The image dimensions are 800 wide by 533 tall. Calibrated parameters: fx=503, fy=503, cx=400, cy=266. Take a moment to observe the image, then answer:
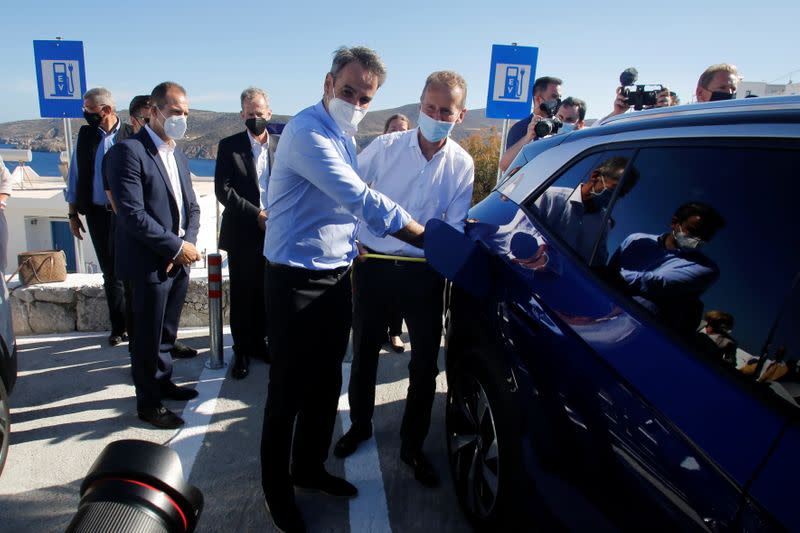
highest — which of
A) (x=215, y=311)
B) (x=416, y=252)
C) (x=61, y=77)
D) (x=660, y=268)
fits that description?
(x=61, y=77)

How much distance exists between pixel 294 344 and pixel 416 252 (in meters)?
0.87

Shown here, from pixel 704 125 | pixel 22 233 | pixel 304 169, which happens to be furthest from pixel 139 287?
pixel 22 233

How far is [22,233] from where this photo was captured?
789 inches

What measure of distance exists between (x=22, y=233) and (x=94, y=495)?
79.8 feet

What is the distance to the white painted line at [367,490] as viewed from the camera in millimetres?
2455

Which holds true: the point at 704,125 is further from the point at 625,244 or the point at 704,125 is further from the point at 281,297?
the point at 281,297

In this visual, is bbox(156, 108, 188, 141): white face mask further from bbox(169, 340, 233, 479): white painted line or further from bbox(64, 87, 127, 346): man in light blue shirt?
bbox(169, 340, 233, 479): white painted line

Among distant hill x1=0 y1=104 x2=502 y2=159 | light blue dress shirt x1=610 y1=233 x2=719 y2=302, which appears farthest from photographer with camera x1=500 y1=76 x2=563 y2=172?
distant hill x1=0 y1=104 x2=502 y2=159

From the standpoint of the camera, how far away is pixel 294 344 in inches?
86.3

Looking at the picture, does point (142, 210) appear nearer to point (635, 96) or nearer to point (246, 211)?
point (246, 211)

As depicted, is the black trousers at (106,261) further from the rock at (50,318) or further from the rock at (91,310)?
the rock at (50,318)

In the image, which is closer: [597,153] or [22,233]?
[597,153]

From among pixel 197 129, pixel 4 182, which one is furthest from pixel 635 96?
pixel 197 129

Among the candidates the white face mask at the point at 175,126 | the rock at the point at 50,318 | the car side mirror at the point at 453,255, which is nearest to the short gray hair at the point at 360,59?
the car side mirror at the point at 453,255
